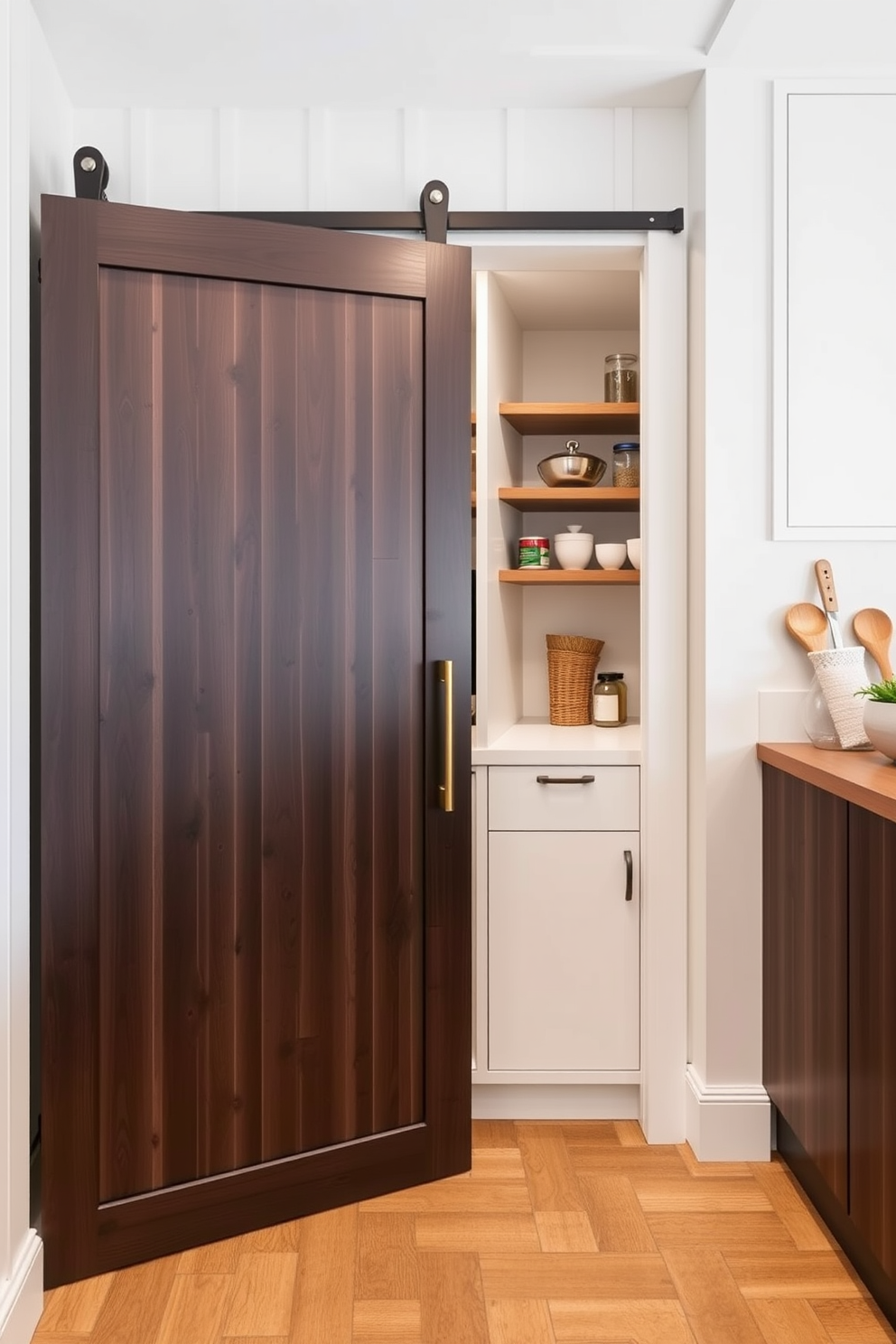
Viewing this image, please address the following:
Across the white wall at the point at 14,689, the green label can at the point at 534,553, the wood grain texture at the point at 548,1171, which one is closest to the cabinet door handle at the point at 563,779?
the green label can at the point at 534,553

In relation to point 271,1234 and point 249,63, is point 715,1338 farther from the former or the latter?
point 249,63

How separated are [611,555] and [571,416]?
0.41 meters

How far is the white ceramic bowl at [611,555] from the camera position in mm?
2881

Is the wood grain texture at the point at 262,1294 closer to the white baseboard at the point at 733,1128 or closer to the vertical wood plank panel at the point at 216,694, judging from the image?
the vertical wood plank panel at the point at 216,694

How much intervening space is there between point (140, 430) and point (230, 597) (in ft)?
1.22

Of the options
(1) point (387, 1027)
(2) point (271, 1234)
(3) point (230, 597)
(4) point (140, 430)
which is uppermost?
(4) point (140, 430)

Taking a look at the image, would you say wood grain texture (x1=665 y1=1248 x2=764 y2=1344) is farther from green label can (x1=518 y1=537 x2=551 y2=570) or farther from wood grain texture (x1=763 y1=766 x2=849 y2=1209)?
green label can (x1=518 y1=537 x2=551 y2=570)

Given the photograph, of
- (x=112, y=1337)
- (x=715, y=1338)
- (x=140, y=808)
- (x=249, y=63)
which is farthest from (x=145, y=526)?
(x=715, y=1338)

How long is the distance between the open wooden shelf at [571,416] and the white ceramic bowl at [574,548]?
319 millimetres

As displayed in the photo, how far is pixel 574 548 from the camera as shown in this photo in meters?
2.91

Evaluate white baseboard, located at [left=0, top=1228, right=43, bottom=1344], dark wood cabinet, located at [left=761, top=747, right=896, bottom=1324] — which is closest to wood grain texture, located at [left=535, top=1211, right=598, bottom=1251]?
dark wood cabinet, located at [left=761, top=747, right=896, bottom=1324]

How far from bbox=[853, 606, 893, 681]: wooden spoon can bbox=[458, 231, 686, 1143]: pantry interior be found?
408 millimetres

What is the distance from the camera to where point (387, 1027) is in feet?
7.29

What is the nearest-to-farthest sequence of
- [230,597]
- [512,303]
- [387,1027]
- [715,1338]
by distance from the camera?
[715,1338]
[230,597]
[387,1027]
[512,303]
